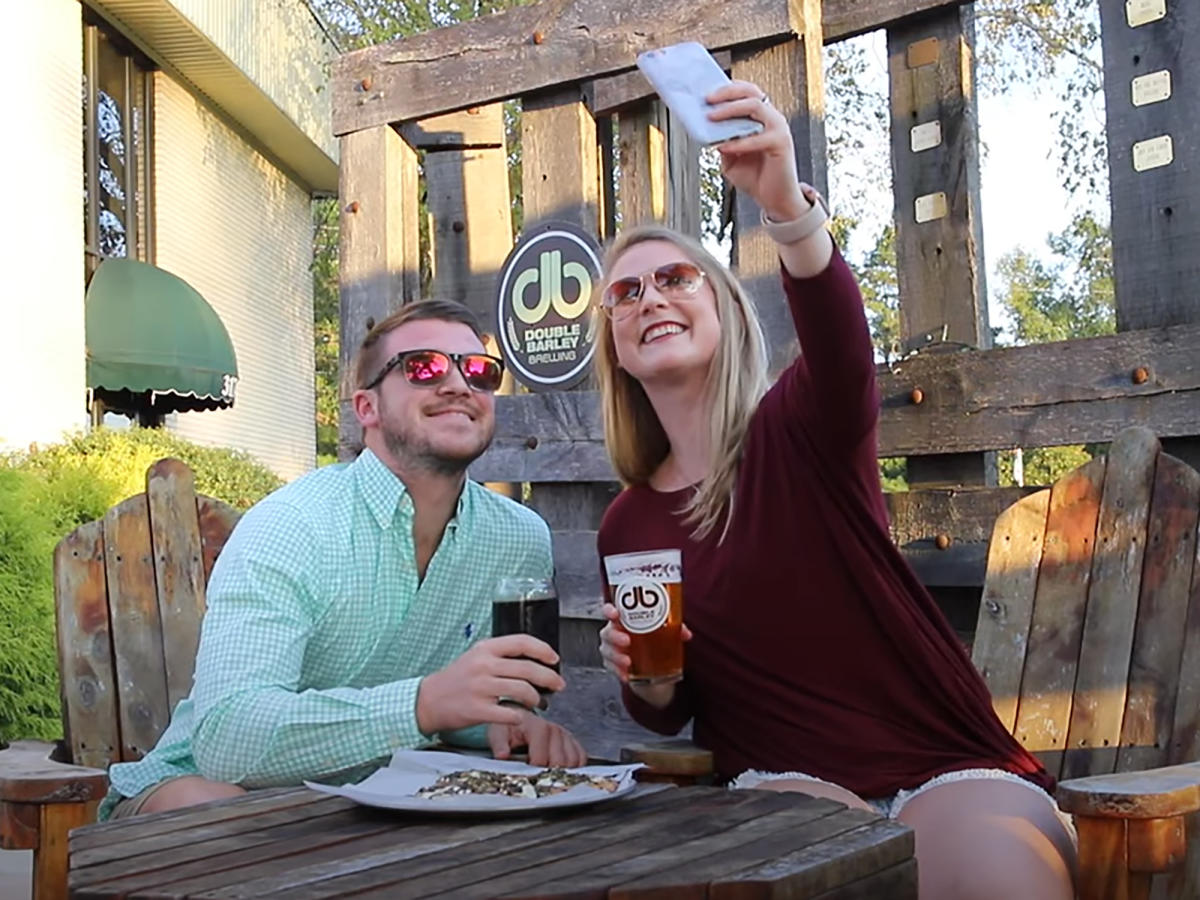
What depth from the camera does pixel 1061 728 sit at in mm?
3191

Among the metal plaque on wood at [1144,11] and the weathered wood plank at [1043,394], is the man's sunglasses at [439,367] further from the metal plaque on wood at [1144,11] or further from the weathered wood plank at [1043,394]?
the metal plaque on wood at [1144,11]

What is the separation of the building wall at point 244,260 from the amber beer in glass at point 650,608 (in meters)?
12.7

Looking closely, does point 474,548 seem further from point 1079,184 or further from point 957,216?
point 1079,184

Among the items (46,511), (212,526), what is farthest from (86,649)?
(46,511)

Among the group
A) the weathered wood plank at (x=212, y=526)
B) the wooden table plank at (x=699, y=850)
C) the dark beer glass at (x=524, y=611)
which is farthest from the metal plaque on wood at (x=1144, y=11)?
the weathered wood plank at (x=212, y=526)

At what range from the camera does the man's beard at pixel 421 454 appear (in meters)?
2.82

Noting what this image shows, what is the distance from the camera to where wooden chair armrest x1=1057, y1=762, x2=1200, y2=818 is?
1.84 metres

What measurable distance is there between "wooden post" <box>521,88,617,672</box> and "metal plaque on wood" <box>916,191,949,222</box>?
110 centimetres

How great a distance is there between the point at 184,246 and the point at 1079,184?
9.32 m

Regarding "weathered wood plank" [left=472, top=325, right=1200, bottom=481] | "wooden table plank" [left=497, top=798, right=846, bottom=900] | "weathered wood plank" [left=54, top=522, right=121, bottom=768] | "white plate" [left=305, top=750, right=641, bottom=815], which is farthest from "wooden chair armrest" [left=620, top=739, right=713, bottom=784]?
"weathered wood plank" [left=54, top=522, right=121, bottom=768]

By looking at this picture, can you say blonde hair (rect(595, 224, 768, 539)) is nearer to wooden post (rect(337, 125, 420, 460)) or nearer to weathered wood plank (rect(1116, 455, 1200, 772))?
weathered wood plank (rect(1116, 455, 1200, 772))

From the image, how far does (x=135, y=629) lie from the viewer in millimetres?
3703

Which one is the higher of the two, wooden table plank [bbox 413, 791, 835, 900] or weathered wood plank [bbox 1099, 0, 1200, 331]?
weathered wood plank [bbox 1099, 0, 1200, 331]

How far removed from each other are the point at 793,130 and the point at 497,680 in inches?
94.5
